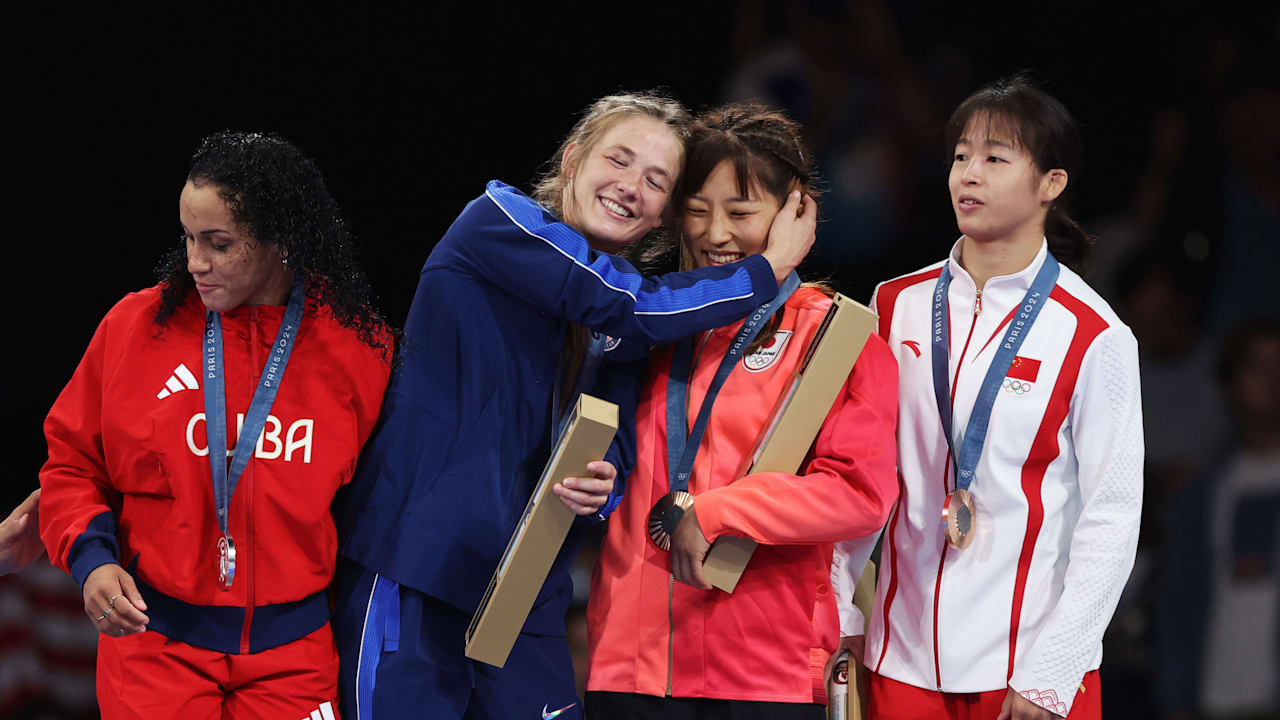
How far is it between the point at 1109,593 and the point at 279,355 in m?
1.65

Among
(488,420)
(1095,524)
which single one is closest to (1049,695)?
(1095,524)

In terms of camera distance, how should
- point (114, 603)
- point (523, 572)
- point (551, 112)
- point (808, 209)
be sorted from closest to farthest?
point (114, 603), point (523, 572), point (808, 209), point (551, 112)

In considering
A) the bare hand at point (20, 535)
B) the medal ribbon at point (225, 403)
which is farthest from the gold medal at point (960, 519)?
the bare hand at point (20, 535)

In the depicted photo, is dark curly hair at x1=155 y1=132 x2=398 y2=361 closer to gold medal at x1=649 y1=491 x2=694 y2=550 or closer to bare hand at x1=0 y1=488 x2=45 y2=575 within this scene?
bare hand at x1=0 y1=488 x2=45 y2=575

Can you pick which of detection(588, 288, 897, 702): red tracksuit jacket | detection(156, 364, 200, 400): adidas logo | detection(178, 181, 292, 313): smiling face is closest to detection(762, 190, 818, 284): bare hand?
detection(588, 288, 897, 702): red tracksuit jacket

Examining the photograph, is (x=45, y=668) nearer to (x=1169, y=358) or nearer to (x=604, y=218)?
(x=604, y=218)

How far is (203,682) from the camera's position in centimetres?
214

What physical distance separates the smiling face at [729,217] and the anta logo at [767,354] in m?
0.20

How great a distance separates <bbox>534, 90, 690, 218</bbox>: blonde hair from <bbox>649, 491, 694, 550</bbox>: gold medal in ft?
2.25

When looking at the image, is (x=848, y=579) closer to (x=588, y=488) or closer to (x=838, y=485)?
(x=838, y=485)

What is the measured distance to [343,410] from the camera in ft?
7.55

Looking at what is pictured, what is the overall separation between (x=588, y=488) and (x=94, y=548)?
35.5 inches

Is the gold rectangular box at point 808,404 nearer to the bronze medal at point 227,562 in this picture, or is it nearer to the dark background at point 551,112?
the bronze medal at point 227,562

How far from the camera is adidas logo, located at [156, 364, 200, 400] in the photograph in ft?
7.19
